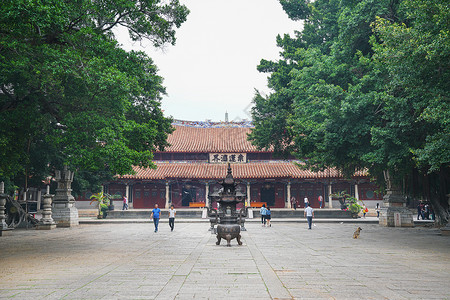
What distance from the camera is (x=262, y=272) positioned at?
6473 millimetres

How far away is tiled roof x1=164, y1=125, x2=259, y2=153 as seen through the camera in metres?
33.3

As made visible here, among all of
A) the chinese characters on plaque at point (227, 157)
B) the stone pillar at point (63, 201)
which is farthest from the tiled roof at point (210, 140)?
the stone pillar at point (63, 201)

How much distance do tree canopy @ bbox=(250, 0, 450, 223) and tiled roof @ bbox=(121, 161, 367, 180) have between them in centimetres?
1178

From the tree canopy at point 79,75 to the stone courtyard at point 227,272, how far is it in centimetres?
297

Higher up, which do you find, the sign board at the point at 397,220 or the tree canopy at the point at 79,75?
the tree canopy at the point at 79,75

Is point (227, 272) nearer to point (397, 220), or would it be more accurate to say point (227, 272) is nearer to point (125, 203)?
point (397, 220)

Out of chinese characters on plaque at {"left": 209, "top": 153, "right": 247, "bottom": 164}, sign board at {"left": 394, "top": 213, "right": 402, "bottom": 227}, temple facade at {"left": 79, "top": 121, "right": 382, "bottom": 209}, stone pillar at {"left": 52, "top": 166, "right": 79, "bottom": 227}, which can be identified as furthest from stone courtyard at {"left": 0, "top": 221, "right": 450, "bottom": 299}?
chinese characters on plaque at {"left": 209, "top": 153, "right": 247, "bottom": 164}

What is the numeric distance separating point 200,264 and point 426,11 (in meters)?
8.94

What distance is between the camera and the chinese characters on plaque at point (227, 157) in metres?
33.5

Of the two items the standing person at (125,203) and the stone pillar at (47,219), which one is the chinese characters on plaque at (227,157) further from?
the stone pillar at (47,219)

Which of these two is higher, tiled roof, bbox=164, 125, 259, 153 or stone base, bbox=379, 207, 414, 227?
tiled roof, bbox=164, 125, 259, 153

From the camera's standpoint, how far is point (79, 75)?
29.5 ft

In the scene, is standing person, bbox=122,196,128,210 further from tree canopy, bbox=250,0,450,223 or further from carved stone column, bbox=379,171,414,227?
carved stone column, bbox=379,171,414,227

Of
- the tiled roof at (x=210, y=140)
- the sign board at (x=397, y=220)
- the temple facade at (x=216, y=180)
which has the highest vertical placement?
the tiled roof at (x=210, y=140)
